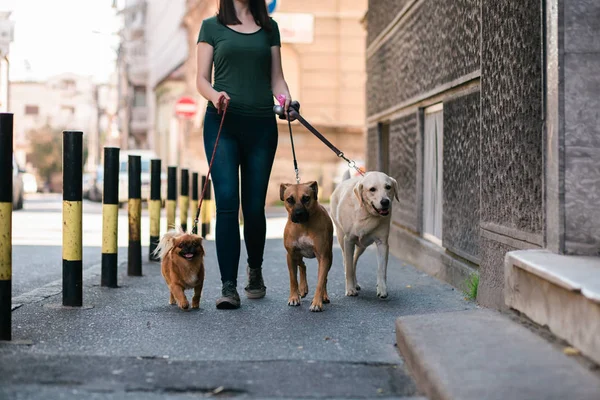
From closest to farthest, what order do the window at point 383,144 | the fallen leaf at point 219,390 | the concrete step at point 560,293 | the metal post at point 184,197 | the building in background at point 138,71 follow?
1. the concrete step at point 560,293
2. the fallen leaf at point 219,390
3. the metal post at point 184,197
4. the window at point 383,144
5. the building in background at point 138,71

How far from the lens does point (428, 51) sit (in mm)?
8719

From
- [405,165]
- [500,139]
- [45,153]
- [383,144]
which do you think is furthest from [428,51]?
[45,153]

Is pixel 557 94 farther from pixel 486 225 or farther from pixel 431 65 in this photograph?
pixel 431 65

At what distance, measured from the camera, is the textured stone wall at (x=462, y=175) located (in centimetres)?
671

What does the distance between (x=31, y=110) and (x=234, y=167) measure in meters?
108

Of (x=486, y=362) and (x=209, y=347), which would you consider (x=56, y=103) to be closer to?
(x=209, y=347)

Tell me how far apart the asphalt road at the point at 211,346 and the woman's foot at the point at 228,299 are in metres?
0.10

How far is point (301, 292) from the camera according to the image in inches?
262

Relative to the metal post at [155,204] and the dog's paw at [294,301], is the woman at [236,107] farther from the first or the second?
the metal post at [155,204]

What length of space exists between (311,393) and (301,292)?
2.92 m

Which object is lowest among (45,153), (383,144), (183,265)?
(183,265)

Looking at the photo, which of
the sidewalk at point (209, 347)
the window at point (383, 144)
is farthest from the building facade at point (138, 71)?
the sidewalk at point (209, 347)

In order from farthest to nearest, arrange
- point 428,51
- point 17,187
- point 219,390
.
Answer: point 17,187
point 428,51
point 219,390

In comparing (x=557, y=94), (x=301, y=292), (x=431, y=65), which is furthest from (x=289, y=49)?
(x=557, y=94)
